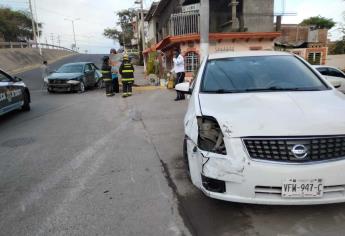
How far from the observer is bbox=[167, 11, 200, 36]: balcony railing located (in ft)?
62.9

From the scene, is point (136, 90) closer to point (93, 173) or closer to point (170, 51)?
point (170, 51)

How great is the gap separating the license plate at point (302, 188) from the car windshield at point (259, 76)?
1507 mm

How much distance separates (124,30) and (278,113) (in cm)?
7344

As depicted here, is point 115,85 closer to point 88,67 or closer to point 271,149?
point 88,67

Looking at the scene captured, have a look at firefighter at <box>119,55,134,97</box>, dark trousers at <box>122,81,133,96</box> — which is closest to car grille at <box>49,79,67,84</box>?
dark trousers at <box>122,81,133,96</box>

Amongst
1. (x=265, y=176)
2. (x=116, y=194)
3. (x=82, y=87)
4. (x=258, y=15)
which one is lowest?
(x=116, y=194)

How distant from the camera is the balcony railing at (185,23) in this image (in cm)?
1917

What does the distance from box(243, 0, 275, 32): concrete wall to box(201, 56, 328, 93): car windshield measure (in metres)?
17.6

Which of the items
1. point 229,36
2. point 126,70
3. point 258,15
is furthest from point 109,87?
point 258,15

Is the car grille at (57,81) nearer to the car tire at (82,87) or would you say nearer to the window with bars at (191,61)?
the car tire at (82,87)

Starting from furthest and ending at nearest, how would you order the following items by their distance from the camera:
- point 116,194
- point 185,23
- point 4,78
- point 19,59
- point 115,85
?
point 19,59 < point 185,23 < point 115,85 < point 4,78 < point 116,194

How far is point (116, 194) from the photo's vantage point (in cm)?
408

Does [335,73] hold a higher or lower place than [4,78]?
lower

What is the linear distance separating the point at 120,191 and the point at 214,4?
20.6 m
